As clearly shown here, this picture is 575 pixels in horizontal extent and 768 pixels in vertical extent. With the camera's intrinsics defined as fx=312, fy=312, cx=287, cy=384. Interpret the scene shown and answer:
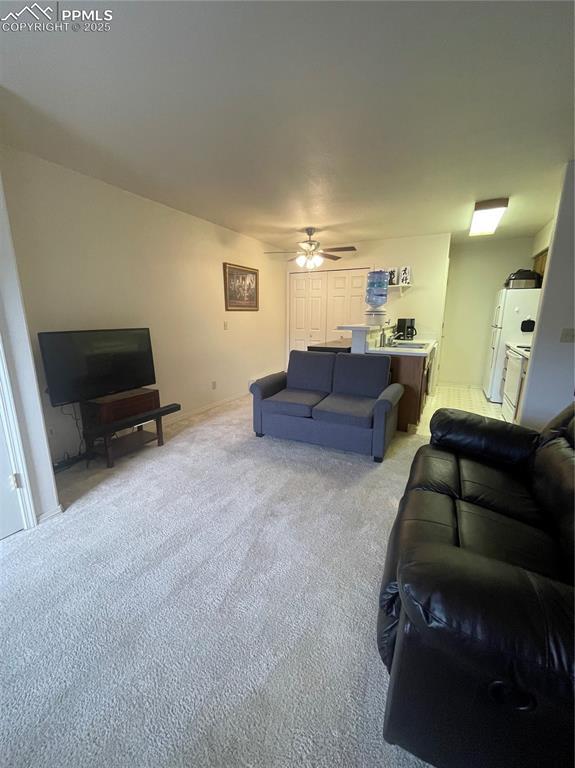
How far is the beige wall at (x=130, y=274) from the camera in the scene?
2.46m

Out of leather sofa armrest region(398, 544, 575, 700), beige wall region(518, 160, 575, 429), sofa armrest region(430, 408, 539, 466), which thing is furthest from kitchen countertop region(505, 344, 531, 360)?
leather sofa armrest region(398, 544, 575, 700)

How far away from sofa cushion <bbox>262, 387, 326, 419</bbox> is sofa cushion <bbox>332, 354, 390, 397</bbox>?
263 mm

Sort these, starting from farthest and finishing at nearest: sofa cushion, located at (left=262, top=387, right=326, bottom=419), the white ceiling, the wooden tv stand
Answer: sofa cushion, located at (left=262, top=387, right=326, bottom=419)
the wooden tv stand
the white ceiling

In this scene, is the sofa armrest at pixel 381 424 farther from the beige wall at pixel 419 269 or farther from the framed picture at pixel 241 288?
the framed picture at pixel 241 288

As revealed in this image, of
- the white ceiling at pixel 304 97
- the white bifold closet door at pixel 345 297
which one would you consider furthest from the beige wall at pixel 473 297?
the white ceiling at pixel 304 97

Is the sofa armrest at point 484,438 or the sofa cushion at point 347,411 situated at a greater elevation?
the sofa armrest at point 484,438

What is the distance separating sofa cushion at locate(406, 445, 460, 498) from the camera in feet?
5.05

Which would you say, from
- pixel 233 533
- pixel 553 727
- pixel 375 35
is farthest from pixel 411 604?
pixel 375 35

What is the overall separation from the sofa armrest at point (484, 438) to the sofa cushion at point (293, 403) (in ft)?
4.42

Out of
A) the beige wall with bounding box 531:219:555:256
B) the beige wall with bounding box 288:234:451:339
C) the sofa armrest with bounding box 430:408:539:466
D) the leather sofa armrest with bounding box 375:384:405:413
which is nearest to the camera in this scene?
the sofa armrest with bounding box 430:408:539:466

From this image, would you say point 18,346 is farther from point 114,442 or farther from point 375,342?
point 375,342

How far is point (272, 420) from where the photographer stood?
327 cm

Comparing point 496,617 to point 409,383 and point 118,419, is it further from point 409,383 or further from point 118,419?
point 409,383

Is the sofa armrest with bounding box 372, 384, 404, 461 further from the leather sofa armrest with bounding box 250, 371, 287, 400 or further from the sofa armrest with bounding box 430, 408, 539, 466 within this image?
the leather sofa armrest with bounding box 250, 371, 287, 400
